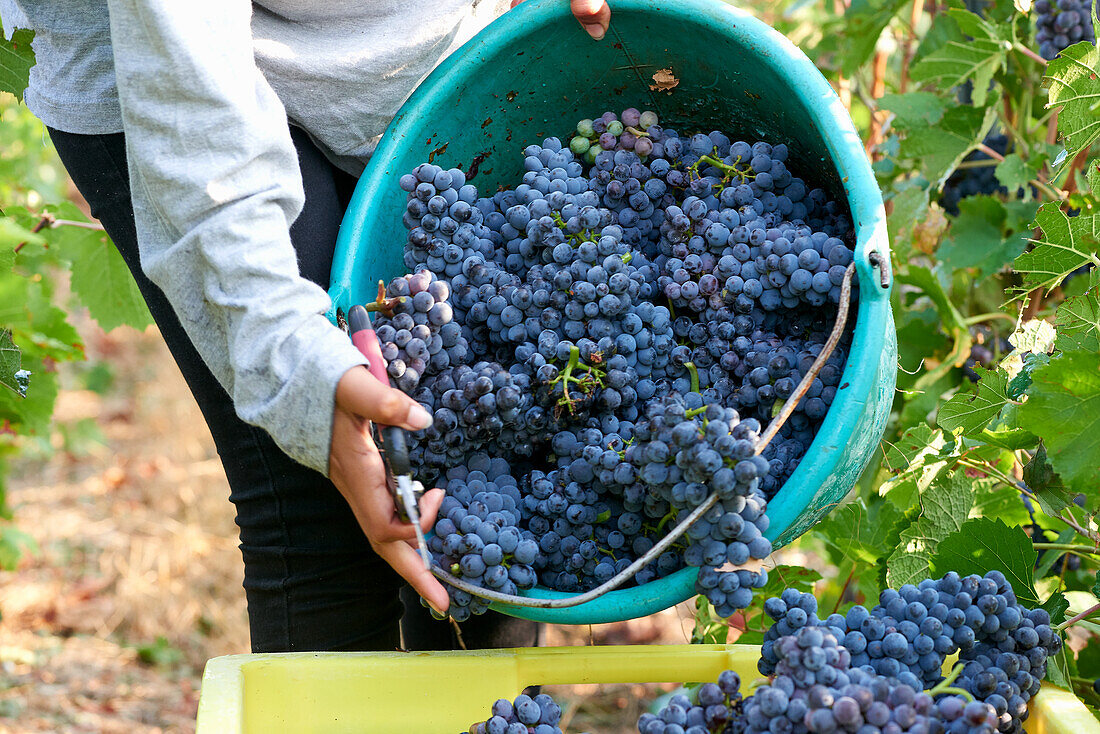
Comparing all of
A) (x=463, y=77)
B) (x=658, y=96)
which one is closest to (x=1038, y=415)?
(x=658, y=96)

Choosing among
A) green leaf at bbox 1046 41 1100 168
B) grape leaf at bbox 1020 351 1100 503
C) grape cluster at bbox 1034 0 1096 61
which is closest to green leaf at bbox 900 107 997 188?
grape cluster at bbox 1034 0 1096 61

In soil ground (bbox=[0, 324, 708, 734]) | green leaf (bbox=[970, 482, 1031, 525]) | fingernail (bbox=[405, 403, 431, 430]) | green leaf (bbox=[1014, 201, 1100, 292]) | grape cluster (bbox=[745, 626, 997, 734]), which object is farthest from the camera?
soil ground (bbox=[0, 324, 708, 734])

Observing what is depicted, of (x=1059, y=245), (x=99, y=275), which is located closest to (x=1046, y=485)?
(x=1059, y=245)

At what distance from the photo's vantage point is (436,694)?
1.05m

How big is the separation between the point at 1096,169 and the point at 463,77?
758 mm

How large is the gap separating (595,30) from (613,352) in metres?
0.42

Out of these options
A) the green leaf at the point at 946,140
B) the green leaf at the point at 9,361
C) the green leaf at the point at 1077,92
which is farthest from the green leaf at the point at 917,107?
the green leaf at the point at 9,361

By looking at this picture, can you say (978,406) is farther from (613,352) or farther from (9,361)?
(9,361)

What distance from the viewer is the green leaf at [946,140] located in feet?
5.32

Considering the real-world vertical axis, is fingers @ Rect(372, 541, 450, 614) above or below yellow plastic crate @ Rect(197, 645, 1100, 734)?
above

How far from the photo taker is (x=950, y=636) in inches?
35.8

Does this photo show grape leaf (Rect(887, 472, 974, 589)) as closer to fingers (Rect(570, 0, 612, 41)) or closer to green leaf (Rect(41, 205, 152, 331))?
fingers (Rect(570, 0, 612, 41))

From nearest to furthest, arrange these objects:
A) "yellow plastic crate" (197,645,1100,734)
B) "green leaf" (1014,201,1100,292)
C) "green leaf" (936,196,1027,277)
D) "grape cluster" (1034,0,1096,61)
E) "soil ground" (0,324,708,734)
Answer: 1. "yellow plastic crate" (197,645,1100,734)
2. "green leaf" (1014,201,1100,292)
3. "grape cluster" (1034,0,1096,61)
4. "green leaf" (936,196,1027,277)
5. "soil ground" (0,324,708,734)

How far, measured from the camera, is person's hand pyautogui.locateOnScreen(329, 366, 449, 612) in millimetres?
866
